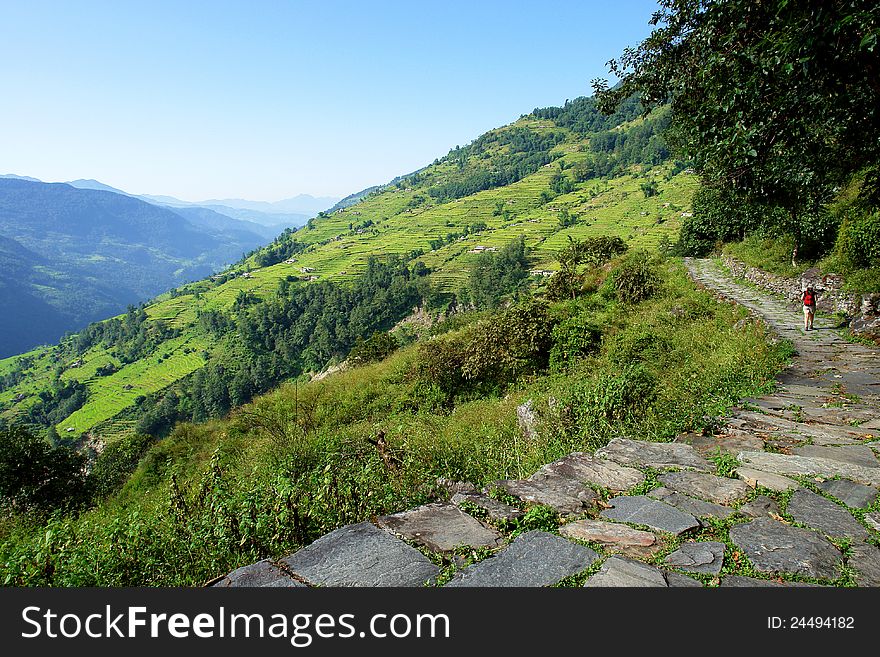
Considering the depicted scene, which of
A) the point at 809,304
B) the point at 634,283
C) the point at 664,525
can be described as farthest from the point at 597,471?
the point at 634,283

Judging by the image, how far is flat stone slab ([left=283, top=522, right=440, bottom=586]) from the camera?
8.05 ft

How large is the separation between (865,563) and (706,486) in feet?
3.63

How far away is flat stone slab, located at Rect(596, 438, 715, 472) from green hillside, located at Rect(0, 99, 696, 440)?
169 feet

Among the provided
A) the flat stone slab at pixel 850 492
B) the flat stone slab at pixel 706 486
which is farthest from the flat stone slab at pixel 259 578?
the flat stone slab at pixel 850 492

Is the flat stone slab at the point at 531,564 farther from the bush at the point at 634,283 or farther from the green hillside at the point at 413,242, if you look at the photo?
the green hillside at the point at 413,242

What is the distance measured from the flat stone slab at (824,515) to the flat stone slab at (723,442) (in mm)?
899

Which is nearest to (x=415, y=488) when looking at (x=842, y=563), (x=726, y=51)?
(x=842, y=563)

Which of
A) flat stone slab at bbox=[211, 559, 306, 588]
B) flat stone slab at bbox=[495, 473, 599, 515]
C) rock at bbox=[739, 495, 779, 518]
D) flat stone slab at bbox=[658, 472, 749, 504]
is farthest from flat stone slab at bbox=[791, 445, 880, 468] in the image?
flat stone slab at bbox=[211, 559, 306, 588]

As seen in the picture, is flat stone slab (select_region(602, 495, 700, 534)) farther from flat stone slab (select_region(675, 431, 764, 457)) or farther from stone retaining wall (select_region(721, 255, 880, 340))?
stone retaining wall (select_region(721, 255, 880, 340))

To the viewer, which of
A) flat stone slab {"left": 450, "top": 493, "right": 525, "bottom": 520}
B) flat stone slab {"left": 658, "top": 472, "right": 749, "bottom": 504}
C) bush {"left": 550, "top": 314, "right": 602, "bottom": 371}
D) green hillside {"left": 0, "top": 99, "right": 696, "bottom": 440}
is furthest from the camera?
green hillside {"left": 0, "top": 99, "right": 696, "bottom": 440}

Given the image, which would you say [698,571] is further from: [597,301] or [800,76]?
[597,301]

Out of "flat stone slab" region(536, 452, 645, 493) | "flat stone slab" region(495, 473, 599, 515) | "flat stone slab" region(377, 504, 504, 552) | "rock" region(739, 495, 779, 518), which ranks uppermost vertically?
"flat stone slab" region(377, 504, 504, 552)

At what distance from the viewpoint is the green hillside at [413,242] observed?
7190cm

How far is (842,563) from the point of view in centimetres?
240
